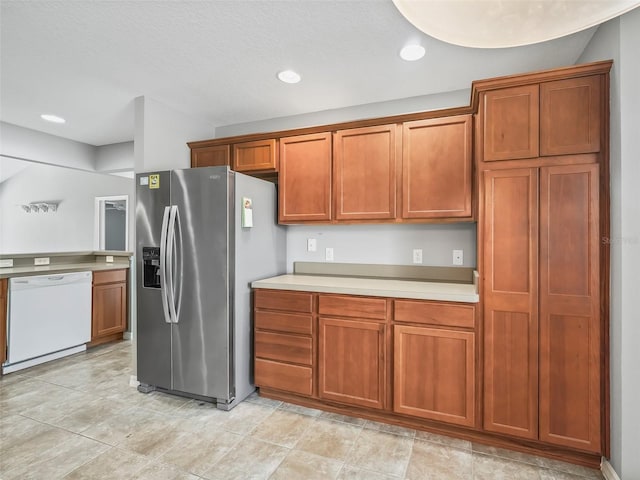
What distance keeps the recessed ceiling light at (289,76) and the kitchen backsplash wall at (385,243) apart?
4.40 feet

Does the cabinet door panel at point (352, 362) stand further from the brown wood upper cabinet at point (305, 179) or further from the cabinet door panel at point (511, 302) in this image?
the brown wood upper cabinet at point (305, 179)

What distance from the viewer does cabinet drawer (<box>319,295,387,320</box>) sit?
240cm

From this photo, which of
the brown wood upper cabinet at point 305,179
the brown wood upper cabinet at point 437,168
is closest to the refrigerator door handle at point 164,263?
the brown wood upper cabinet at point 305,179

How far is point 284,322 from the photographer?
2691 mm

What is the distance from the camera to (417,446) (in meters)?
2.15

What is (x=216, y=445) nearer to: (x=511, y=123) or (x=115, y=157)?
(x=511, y=123)

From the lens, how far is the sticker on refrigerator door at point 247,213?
2.70 m

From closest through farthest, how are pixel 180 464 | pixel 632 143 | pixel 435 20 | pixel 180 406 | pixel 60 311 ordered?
pixel 435 20, pixel 632 143, pixel 180 464, pixel 180 406, pixel 60 311

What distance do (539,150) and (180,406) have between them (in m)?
3.10

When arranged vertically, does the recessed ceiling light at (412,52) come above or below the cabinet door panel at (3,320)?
above

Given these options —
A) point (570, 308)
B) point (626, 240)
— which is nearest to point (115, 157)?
point (570, 308)

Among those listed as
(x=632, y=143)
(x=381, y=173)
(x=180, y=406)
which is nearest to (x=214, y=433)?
(x=180, y=406)

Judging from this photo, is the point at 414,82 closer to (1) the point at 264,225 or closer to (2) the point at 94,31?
(1) the point at 264,225

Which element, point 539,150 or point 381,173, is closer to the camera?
point 539,150
